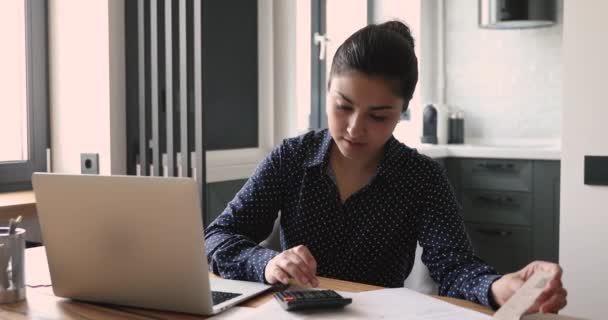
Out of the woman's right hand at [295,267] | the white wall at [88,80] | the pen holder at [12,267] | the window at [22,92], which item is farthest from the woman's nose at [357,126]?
the window at [22,92]

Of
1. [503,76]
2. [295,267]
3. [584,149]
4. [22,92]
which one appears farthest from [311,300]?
[503,76]

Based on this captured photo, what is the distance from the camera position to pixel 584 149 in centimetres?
230

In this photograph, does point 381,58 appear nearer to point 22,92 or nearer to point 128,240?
point 128,240

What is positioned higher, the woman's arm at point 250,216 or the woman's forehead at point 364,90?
the woman's forehead at point 364,90

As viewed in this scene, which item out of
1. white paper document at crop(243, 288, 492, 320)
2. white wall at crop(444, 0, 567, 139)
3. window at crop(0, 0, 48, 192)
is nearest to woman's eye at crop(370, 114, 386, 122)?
white paper document at crop(243, 288, 492, 320)

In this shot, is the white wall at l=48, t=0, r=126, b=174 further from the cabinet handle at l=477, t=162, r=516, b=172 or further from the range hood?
the range hood

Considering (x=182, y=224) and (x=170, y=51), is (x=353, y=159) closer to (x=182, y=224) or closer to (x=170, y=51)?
(x=182, y=224)

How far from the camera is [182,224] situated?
103 centimetres

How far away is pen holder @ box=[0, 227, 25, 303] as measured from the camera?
117 centimetres

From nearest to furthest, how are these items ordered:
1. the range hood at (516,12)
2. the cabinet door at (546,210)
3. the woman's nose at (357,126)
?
the woman's nose at (357,126), the cabinet door at (546,210), the range hood at (516,12)

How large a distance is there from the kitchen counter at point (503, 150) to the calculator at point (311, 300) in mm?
2402

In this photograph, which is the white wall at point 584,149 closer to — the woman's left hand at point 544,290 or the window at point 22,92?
the woman's left hand at point 544,290

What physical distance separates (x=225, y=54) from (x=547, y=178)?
5.56 ft

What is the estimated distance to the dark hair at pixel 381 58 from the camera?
1409 mm
